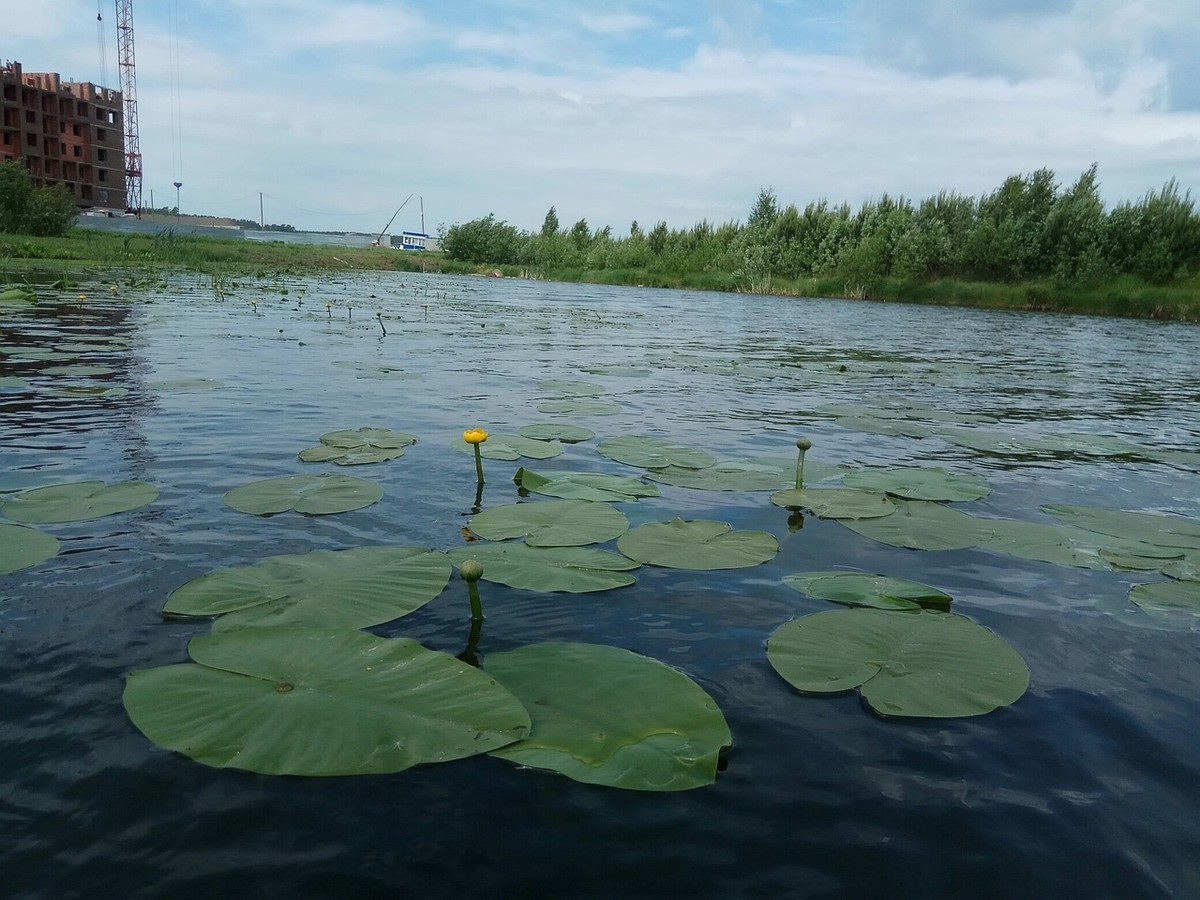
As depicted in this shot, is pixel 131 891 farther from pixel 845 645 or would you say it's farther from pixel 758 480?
pixel 758 480

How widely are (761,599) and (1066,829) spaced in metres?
1.09

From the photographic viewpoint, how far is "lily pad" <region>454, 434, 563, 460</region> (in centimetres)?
407

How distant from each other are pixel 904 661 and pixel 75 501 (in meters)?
3.04

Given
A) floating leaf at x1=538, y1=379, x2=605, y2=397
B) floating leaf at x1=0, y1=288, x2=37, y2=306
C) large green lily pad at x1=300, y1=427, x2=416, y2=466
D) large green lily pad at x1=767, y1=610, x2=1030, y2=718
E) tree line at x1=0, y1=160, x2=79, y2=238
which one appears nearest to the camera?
large green lily pad at x1=767, y1=610, x2=1030, y2=718

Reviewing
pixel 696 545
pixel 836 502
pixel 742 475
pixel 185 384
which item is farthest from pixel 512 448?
pixel 185 384

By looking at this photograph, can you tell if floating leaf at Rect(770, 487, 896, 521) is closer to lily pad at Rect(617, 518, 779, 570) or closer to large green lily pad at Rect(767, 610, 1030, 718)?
lily pad at Rect(617, 518, 779, 570)

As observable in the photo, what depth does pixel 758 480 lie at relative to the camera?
151 inches

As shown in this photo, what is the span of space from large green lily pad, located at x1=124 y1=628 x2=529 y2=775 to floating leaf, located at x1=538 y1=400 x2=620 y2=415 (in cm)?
372

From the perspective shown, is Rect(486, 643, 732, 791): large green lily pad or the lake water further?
Rect(486, 643, 732, 791): large green lily pad

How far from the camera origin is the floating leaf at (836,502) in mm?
Result: 3305

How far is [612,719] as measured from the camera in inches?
64.4

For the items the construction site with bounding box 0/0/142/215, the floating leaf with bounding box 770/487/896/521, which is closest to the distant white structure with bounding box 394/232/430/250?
the construction site with bounding box 0/0/142/215

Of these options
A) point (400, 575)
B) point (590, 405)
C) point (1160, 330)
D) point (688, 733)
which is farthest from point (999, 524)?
point (1160, 330)

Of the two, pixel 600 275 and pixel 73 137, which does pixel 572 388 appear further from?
pixel 73 137
